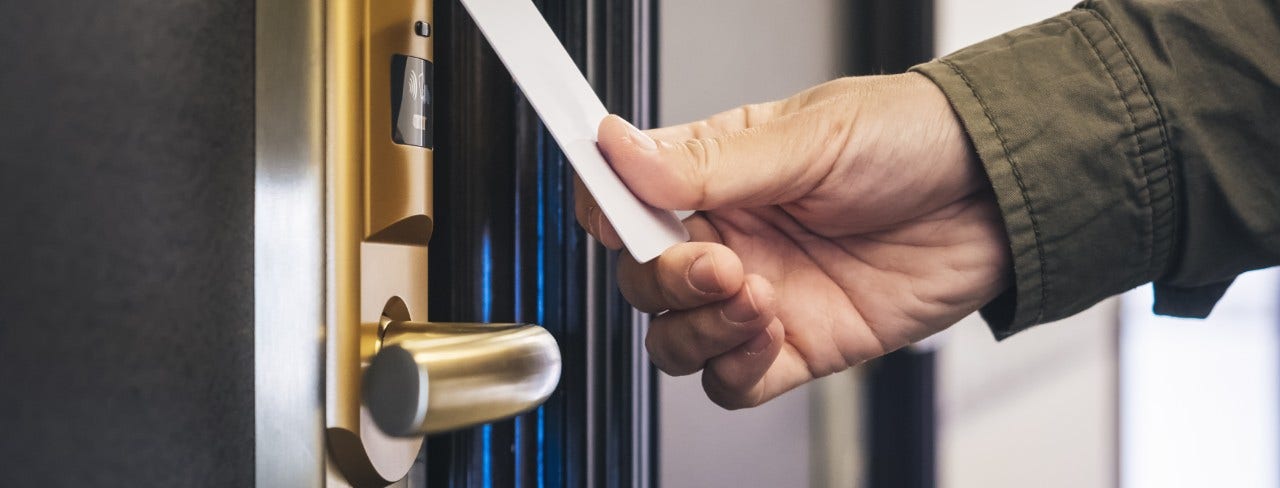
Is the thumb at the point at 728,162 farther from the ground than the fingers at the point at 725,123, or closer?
closer

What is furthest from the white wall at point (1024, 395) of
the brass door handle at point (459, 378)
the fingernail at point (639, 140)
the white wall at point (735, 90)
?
the brass door handle at point (459, 378)

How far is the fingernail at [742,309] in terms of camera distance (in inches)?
16.0

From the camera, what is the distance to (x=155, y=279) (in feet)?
0.92

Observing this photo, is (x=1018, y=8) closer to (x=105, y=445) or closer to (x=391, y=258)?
(x=391, y=258)

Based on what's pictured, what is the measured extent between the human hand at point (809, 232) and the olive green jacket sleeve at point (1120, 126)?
29mm

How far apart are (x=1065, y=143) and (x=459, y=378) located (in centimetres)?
37

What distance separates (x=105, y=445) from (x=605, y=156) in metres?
0.21

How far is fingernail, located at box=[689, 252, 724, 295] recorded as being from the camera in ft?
1.27

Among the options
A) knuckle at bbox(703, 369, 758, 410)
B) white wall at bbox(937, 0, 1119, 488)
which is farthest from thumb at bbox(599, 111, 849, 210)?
white wall at bbox(937, 0, 1119, 488)

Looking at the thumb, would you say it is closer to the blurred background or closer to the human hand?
the human hand

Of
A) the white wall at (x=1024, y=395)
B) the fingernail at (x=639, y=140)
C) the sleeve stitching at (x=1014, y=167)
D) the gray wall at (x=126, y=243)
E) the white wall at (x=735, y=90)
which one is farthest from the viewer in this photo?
the white wall at (x=1024, y=395)

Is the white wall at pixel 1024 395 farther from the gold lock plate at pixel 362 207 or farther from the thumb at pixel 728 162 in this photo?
the gold lock plate at pixel 362 207

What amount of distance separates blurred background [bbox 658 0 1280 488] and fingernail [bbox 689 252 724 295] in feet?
0.66

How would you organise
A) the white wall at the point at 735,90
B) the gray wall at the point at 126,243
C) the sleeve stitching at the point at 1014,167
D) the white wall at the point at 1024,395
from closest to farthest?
the gray wall at the point at 126,243 → the sleeve stitching at the point at 1014,167 → the white wall at the point at 735,90 → the white wall at the point at 1024,395
